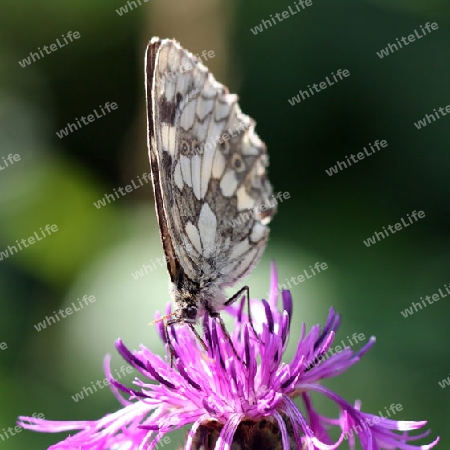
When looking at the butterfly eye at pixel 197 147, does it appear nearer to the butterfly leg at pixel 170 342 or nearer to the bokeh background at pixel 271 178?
the butterfly leg at pixel 170 342

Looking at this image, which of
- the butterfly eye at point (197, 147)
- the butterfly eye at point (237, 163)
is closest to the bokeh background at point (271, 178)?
the butterfly eye at point (237, 163)

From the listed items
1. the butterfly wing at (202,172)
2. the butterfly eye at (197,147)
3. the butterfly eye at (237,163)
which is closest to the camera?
the butterfly wing at (202,172)

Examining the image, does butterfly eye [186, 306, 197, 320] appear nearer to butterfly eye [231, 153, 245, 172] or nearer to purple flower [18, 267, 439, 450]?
purple flower [18, 267, 439, 450]

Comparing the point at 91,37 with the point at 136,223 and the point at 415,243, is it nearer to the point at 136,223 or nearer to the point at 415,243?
the point at 136,223

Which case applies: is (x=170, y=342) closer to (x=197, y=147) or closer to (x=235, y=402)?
(x=235, y=402)

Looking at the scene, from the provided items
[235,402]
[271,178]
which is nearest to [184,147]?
[235,402]

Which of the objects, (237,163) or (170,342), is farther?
(237,163)

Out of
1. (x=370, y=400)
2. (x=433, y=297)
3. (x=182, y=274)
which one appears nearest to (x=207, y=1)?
(x=433, y=297)
